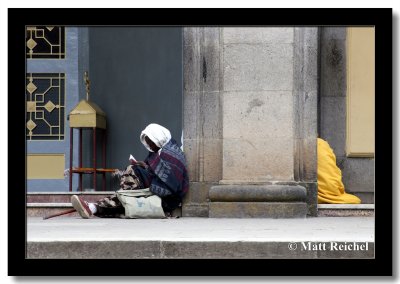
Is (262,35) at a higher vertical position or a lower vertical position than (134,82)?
higher

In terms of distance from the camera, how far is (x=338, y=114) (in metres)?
12.3

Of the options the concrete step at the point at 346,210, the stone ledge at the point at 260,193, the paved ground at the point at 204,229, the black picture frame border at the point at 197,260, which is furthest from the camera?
the concrete step at the point at 346,210

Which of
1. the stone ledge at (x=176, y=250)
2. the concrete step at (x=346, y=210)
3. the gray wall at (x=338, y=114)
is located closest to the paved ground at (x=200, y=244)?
the stone ledge at (x=176, y=250)

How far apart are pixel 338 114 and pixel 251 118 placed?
170cm

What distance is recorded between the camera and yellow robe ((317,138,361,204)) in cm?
1171

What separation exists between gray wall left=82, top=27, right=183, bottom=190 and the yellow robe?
212cm

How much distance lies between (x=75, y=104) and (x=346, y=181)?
3658 millimetres

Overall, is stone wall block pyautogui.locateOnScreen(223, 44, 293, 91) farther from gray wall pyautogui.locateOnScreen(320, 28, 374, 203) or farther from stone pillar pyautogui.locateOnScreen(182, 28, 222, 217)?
gray wall pyautogui.locateOnScreen(320, 28, 374, 203)

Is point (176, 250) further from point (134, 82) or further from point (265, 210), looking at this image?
point (134, 82)

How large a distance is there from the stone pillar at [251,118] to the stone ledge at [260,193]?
0.01m

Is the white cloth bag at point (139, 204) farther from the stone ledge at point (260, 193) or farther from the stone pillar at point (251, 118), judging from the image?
the stone ledge at point (260, 193)

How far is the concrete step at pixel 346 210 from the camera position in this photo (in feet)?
37.3

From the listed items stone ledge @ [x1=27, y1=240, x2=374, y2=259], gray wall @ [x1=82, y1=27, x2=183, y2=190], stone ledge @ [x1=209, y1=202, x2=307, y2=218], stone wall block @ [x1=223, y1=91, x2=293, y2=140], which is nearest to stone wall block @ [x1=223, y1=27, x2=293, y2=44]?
stone wall block @ [x1=223, y1=91, x2=293, y2=140]

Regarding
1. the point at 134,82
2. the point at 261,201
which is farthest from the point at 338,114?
the point at 134,82
